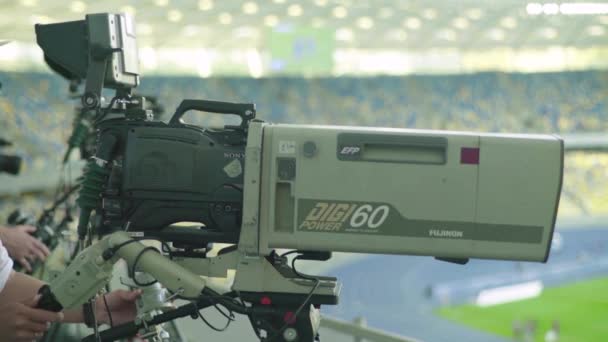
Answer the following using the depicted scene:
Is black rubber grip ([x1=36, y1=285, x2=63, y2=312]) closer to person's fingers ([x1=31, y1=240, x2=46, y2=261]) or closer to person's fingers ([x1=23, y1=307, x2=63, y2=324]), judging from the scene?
person's fingers ([x1=23, y1=307, x2=63, y2=324])

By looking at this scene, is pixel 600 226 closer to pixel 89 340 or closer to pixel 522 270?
pixel 522 270

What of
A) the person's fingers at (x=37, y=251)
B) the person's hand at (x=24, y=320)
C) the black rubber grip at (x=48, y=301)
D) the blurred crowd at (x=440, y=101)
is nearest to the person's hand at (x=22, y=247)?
the person's fingers at (x=37, y=251)

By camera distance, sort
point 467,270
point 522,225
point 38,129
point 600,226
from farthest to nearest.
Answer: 1. point 600,226
2. point 467,270
3. point 38,129
4. point 522,225

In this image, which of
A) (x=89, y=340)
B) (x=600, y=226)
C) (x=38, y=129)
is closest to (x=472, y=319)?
(x=600, y=226)

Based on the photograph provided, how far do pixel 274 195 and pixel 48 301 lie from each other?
1.90 feet

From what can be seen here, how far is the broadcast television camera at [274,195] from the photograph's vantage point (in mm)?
1577

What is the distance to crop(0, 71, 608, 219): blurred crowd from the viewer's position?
15.2 meters

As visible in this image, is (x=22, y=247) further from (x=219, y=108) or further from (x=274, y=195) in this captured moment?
(x=274, y=195)

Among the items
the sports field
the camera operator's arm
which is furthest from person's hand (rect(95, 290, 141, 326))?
the sports field

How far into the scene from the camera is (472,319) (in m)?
12.8

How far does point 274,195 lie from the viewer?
Result: 1617mm

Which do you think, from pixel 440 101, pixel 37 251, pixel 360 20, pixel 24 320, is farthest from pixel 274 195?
pixel 440 101

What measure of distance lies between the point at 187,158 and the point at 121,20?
1.26 ft

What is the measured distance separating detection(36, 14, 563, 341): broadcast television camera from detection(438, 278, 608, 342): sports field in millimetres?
10891
